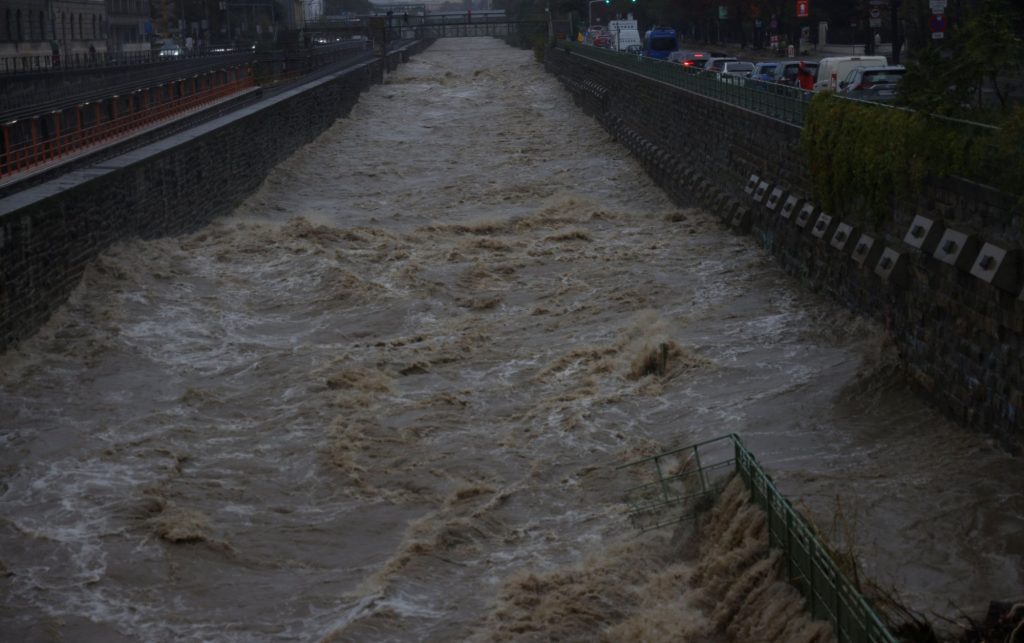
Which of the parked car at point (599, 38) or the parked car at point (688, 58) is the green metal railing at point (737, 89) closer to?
the parked car at point (688, 58)

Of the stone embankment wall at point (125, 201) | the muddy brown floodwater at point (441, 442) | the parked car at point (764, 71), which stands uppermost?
the parked car at point (764, 71)

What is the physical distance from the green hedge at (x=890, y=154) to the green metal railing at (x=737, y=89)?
2.16m

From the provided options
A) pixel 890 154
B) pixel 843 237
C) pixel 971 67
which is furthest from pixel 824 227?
pixel 971 67

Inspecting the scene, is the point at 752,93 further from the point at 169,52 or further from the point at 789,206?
the point at 169,52

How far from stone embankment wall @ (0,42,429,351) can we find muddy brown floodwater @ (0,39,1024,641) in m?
0.56

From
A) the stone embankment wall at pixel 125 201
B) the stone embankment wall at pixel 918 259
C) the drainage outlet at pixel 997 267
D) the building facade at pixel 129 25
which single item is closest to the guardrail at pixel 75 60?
the building facade at pixel 129 25

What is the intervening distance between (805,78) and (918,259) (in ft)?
63.4

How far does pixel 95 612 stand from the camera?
12.3 metres

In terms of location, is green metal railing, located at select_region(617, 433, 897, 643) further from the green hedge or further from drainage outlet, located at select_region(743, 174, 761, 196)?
drainage outlet, located at select_region(743, 174, 761, 196)

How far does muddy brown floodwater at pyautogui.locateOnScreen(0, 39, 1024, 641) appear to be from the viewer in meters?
12.1

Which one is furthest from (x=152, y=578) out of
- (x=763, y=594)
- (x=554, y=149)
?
(x=554, y=149)

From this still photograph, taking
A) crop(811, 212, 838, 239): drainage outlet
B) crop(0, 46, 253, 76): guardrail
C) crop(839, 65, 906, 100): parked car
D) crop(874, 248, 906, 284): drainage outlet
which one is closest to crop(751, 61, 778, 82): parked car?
crop(839, 65, 906, 100): parked car

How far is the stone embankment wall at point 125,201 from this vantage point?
20.2m

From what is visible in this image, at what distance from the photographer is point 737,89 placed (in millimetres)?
31141
